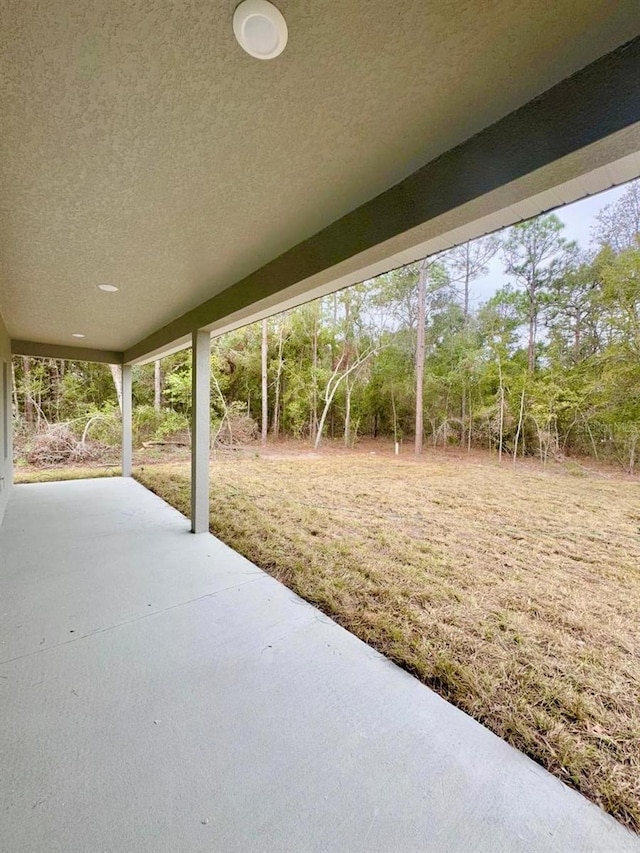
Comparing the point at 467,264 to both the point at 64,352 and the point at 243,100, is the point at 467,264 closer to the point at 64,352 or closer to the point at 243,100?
the point at 64,352

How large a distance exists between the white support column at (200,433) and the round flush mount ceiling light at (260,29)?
294 centimetres

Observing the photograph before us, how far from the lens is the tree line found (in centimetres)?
710

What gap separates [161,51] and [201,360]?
2985 millimetres

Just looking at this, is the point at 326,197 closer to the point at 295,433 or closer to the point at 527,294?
the point at 527,294

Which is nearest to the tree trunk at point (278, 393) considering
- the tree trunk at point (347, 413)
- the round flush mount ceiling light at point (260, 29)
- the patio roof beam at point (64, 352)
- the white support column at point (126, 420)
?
the tree trunk at point (347, 413)

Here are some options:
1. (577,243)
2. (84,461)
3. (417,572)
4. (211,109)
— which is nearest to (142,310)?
(211,109)

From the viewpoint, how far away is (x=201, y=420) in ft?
13.0

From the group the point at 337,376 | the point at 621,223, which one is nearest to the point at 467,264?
the point at 621,223

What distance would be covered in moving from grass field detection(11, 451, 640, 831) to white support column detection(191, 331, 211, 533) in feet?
1.06

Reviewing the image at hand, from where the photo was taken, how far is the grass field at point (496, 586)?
60.9 inches

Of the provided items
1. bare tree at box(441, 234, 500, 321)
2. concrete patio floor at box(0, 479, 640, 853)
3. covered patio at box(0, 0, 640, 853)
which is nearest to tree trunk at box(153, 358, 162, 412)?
covered patio at box(0, 0, 640, 853)

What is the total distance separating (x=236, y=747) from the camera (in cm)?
137

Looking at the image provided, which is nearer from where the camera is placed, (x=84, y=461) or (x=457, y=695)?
(x=457, y=695)

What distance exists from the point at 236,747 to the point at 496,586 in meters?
2.27
